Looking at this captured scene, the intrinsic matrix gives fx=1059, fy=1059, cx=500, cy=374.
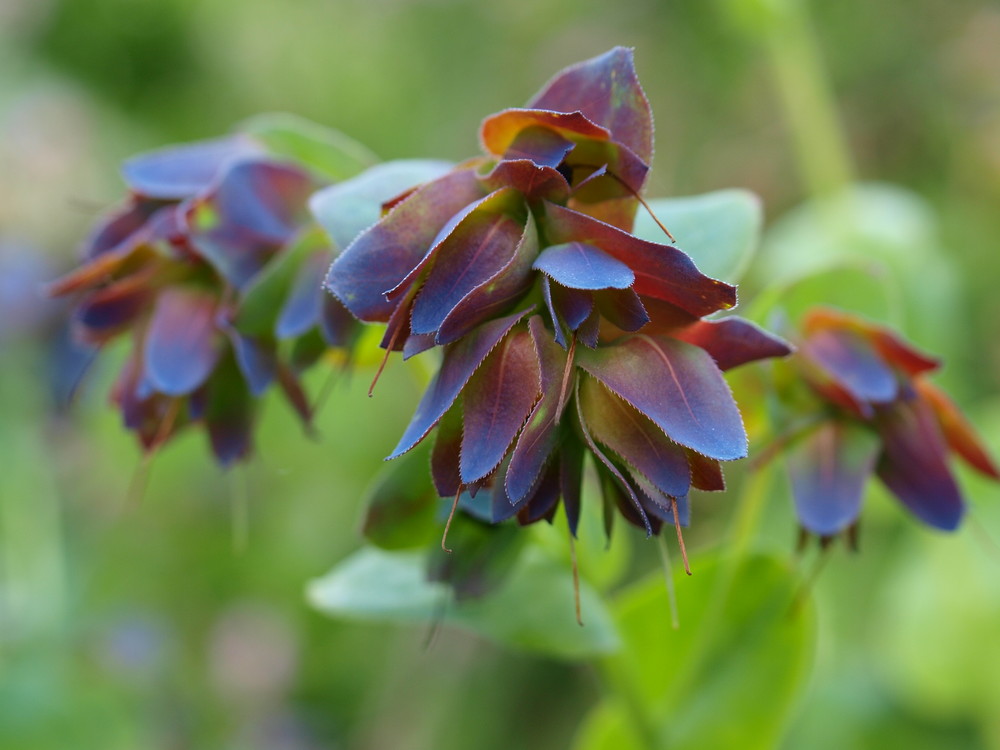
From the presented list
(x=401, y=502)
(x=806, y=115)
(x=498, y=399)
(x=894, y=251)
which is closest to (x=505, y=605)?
(x=401, y=502)

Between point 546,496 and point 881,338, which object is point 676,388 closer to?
point 546,496

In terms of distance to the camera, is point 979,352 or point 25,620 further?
point 979,352

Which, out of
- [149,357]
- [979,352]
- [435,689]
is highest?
[149,357]

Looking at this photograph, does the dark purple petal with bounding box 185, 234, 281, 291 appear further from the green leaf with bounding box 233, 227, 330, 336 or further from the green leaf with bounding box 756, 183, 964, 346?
the green leaf with bounding box 756, 183, 964, 346

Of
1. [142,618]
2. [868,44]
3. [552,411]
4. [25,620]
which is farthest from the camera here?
[868,44]

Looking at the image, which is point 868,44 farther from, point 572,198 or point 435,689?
point 572,198

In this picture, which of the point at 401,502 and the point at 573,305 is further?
the point at 401,502

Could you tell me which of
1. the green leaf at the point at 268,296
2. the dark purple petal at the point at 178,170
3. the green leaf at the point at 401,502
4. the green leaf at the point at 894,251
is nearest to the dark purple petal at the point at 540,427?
the green leaf at the point at 401,502

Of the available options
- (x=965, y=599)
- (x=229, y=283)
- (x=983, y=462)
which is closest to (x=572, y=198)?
(x=229, y=283)
